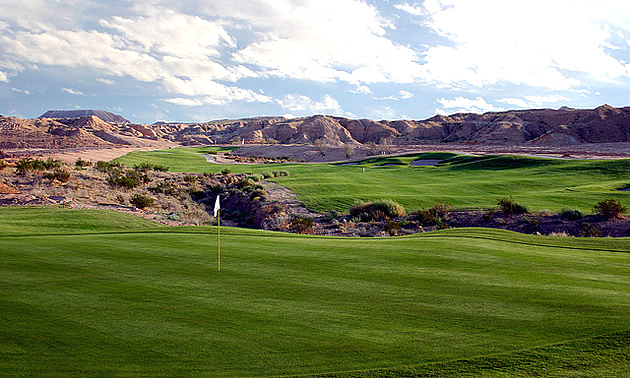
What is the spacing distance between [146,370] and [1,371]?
4.69 feet

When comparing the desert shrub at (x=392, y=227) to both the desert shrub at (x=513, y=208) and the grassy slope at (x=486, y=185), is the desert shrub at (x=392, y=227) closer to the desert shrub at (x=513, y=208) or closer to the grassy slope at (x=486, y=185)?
the grassy slope at (x=486, y=185)

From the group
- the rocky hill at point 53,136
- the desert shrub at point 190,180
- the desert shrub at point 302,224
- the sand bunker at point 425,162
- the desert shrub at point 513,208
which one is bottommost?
the desert shrub at point 302,224

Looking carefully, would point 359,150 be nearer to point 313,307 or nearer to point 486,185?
point 486,185

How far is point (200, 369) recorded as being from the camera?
13.2 ft

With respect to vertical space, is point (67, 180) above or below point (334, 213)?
above

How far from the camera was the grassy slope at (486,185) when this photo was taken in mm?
23328

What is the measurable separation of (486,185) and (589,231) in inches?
534

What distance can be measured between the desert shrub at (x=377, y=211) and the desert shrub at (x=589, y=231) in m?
7.86

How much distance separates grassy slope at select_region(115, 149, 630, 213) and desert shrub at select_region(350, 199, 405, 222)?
5.20 ft

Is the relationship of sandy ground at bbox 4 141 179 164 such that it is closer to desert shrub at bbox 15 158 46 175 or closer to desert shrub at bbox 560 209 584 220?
desert shrub at bbox 15 158 46 175

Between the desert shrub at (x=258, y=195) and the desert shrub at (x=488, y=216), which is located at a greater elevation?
the desert shrub at (x=258, y=195)

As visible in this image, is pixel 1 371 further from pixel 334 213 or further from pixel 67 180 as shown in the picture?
pixel 67 180

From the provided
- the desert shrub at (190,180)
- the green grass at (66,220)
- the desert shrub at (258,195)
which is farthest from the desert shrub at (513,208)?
the desert shrub at (190,180)

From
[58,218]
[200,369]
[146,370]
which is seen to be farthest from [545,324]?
[58,218]
